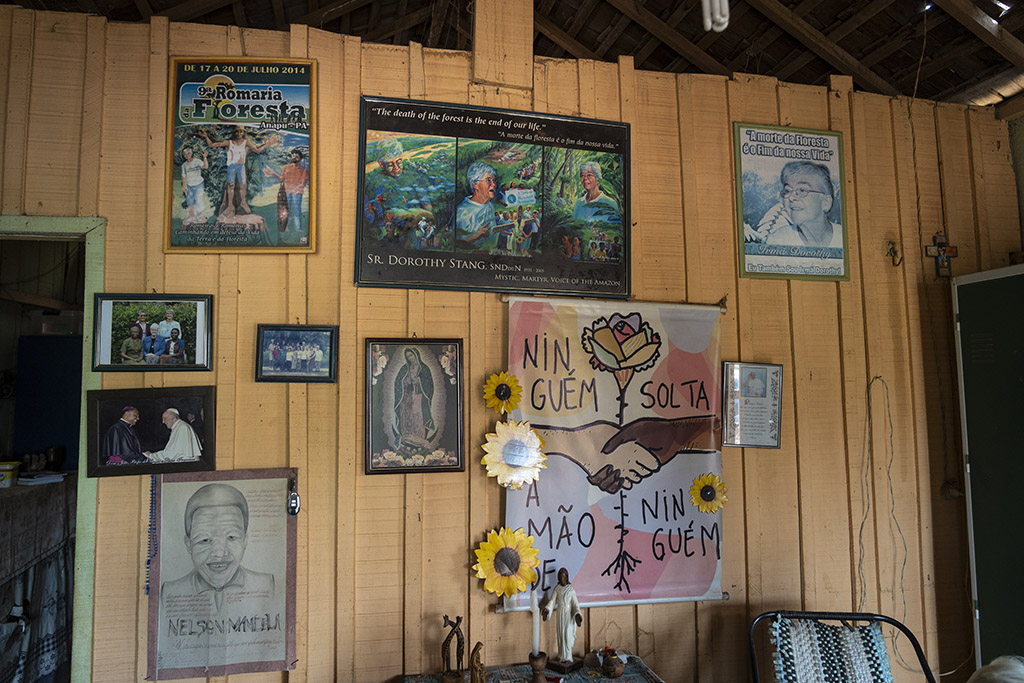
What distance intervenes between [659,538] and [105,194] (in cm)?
272

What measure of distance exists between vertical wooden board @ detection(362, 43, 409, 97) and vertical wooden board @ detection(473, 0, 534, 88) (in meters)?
0.32

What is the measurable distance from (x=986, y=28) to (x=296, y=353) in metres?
3.38

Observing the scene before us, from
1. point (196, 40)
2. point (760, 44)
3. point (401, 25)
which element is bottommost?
point (196, 40)

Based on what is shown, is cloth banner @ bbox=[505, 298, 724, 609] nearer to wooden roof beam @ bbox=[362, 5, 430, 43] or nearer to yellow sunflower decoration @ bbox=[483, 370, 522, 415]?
yellow sunflower decoration @ bbox=[483, 370, 522, 415]

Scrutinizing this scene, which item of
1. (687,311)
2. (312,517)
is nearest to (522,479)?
(312,517)

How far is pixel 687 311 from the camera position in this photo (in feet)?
8.97

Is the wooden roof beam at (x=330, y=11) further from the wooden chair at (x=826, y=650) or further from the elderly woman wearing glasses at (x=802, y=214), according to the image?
the wooden chair at (x=826, y=650)

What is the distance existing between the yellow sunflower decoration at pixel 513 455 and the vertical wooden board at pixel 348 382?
54 cm

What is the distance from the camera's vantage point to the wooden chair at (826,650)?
7.73 feet

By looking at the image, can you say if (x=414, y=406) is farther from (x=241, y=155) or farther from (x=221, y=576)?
(x=241, y=155)

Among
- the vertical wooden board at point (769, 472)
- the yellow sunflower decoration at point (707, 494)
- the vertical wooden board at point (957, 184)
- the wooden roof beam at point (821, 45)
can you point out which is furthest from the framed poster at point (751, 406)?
the wooden roof beam at point (821, 45)

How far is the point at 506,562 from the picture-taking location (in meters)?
2.45

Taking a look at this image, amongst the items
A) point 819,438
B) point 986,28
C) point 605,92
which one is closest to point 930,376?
point 819,438

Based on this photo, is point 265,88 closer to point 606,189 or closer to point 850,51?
point 606,189
